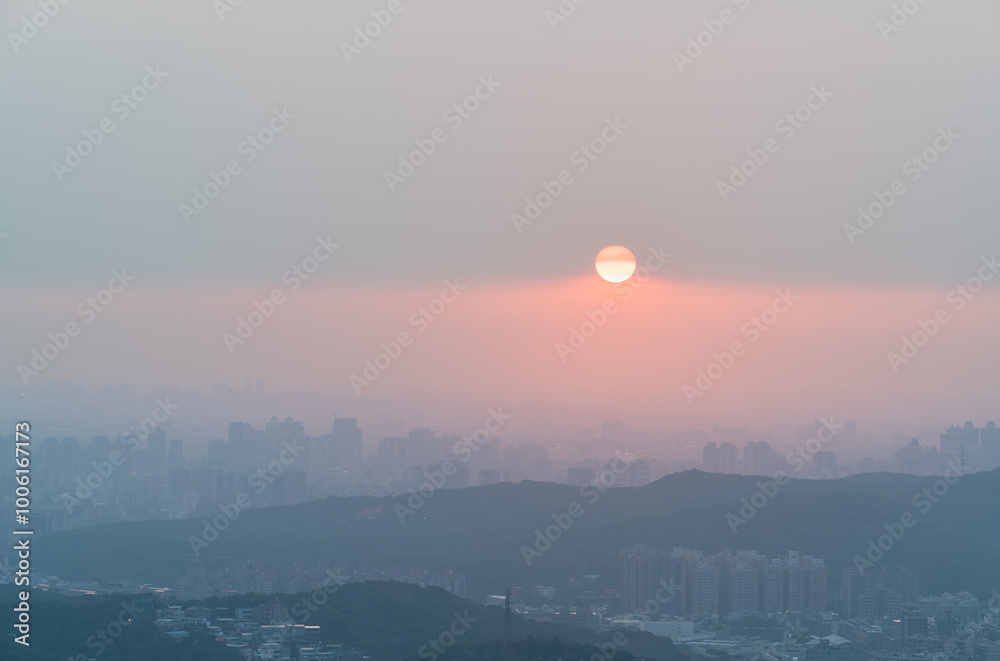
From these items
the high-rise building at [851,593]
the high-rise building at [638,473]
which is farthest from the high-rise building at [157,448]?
the high-rise building at [851,593]

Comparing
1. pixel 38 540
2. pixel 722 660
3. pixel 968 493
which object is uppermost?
pixel 968 493

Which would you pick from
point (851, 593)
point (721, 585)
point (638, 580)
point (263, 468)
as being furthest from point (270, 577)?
point (263, 468)

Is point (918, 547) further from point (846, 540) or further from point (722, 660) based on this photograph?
point (722, 660)

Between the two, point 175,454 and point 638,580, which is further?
point 175,454

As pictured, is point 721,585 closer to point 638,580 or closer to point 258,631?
point 638,580

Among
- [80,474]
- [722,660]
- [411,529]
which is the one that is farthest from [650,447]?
[722,660]

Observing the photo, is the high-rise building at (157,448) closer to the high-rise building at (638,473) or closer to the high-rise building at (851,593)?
the high-rise building at (638,473)

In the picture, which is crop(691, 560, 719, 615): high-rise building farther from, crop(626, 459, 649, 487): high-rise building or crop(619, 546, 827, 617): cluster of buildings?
crop(626, 459, 649, 487): high-rise building

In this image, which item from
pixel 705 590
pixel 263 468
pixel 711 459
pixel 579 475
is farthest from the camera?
pixel 263 468
